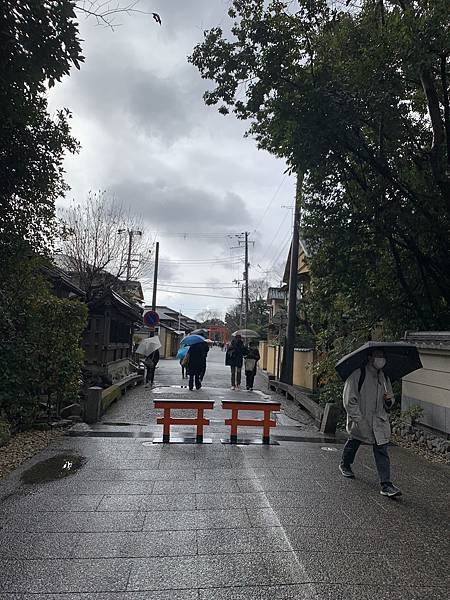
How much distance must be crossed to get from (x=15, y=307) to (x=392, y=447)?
7032mm

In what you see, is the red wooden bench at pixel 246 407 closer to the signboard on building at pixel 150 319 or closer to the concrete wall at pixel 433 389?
the concrete wall at pixel 433 389

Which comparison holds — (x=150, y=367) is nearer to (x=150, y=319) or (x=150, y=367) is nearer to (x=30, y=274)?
(x=150, y=319)

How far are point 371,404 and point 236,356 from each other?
1127 cm

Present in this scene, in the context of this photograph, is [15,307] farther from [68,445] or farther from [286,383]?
[286,383]

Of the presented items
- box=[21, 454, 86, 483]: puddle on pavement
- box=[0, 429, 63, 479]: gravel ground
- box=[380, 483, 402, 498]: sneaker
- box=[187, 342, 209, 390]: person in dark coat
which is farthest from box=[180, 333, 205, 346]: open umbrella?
box=[380, 483, 402, 498]: sneaker

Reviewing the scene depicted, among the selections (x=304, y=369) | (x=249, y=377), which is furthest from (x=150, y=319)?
(x=304, y=369)

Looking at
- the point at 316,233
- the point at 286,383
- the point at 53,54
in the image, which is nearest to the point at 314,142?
the point at 316,233

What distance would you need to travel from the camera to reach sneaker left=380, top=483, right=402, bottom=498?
17.9 ft

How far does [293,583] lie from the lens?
3.44m

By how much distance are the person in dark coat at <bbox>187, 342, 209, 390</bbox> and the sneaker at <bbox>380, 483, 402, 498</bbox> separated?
9630 millimetres

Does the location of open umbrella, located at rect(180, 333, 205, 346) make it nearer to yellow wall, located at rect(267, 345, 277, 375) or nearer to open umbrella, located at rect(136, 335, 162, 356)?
open umbrella, located at rect(136, 335, 162, 356)

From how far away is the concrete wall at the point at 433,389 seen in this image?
26.0 feet

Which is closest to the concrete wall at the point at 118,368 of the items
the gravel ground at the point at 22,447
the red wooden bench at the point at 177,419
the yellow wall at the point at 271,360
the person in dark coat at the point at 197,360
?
the person in dark coat at the point at 197,360

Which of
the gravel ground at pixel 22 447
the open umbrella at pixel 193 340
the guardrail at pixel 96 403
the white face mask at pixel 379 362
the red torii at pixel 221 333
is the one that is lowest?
the gravel ground at pixel 22 447
